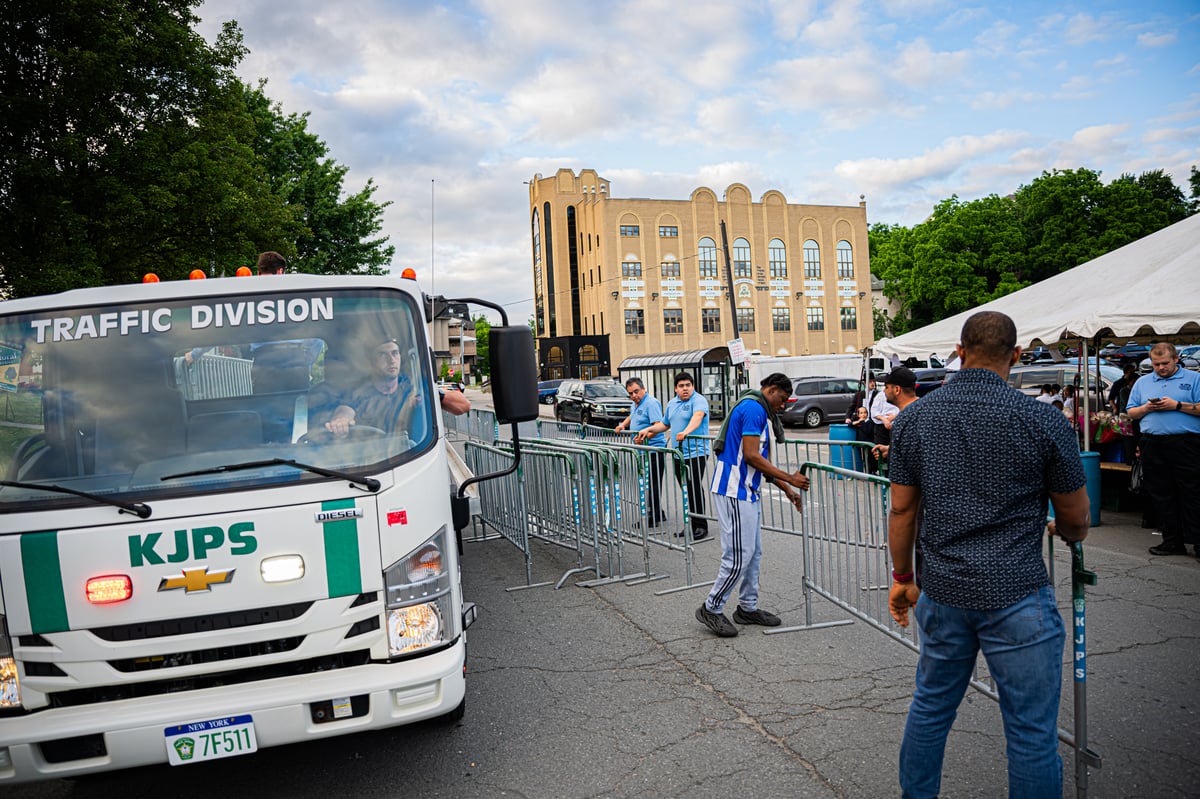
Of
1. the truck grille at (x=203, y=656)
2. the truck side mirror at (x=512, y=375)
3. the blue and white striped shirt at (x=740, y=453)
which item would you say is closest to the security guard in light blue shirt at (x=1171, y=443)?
the blue and white striped shirt at (x=740, y=453)

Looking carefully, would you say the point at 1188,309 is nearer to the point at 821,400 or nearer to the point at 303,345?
the point at 303,345

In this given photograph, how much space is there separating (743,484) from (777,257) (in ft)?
202

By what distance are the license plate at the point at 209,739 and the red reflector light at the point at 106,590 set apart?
21.7 inches

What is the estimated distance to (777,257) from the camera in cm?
6450

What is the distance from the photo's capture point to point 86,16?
46.0ft

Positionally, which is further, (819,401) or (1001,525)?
(819,401)

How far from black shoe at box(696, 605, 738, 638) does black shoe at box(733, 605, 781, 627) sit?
0.59ft

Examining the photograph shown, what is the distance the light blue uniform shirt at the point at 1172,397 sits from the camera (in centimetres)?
758

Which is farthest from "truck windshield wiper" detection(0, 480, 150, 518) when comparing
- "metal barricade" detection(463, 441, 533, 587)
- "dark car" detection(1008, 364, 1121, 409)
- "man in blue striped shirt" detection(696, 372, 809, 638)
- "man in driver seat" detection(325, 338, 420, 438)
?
"dark car" detection(1008, 364, 1121, 409)

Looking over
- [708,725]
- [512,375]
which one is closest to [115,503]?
[512,375]

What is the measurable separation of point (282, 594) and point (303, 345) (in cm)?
117

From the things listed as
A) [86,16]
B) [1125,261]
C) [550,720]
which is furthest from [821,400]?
[550,720]

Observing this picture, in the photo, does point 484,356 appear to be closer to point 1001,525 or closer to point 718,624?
point 718,624

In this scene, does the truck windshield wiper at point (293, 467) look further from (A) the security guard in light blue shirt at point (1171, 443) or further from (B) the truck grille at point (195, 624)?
(A) the security guard in light blue shirt at point (1171, 443)
